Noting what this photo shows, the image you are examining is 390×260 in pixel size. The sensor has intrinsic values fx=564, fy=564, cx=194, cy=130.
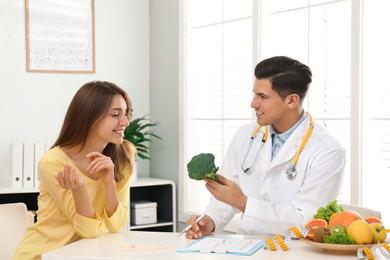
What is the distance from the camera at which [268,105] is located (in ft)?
8.32

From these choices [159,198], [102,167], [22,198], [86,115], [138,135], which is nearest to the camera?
[102,167]

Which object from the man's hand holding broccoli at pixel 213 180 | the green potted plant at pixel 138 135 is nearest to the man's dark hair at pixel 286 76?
the man's hand holding broccoli at pixel 213 180

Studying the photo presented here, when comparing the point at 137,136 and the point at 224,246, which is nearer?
the point at 224,246

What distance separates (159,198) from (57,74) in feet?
4.22

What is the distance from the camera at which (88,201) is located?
89.2 inches

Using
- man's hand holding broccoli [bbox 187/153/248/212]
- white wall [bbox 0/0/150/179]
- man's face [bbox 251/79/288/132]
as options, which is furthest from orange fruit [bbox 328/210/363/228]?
white wall [bbox 0/0/150/179]

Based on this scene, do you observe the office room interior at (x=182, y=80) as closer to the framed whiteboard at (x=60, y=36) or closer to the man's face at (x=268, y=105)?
the framed whiteboard at (x=60, y=36)

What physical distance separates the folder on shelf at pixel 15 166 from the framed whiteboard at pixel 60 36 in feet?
2.28

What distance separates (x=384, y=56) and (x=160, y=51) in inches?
81.3

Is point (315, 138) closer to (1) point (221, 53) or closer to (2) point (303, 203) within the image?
(2) point (303, 203)

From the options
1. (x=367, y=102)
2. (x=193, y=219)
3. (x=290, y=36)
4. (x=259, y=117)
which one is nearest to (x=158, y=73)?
(x=290, y=36)

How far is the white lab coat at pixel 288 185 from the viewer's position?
7.44 feet

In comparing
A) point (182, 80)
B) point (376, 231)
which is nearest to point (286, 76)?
point (376, 231)

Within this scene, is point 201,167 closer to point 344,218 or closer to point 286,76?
point 344,218
